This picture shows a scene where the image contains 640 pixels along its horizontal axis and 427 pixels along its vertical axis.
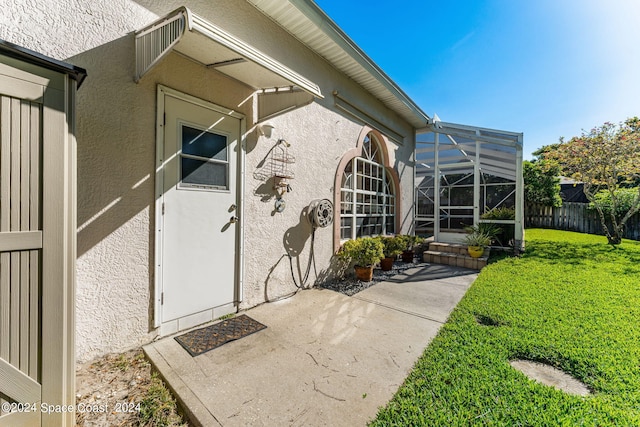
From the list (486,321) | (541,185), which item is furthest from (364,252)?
(541,185)

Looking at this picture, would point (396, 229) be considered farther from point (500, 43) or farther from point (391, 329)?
point (500, 43)

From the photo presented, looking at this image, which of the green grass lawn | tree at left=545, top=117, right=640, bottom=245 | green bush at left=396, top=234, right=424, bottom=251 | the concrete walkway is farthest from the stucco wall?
tree at left=545, top=117, right=640, bottom=245

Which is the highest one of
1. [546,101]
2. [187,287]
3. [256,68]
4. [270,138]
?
[546,101]

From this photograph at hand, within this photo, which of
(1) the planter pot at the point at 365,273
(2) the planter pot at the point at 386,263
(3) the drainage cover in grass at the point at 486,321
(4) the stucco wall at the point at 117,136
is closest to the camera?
(4) the stucco wall at the point at 117,136

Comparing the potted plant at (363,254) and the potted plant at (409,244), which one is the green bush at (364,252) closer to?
the potted plant at (363,254)

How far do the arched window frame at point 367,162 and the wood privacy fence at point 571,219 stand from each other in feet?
41.6

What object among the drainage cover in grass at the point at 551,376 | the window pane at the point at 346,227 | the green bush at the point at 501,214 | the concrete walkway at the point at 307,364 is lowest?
the drainage cover in grass at the point at 551,376

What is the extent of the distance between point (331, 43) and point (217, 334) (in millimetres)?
5650

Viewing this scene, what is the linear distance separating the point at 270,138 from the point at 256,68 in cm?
118

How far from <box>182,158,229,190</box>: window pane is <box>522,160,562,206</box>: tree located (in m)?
18.1

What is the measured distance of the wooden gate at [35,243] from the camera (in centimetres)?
158

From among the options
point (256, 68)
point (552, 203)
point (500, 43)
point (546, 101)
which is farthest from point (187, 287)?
point (552, 203)

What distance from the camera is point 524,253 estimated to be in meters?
8.23

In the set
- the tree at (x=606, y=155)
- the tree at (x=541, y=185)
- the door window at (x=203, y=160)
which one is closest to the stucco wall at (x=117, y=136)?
the door window at (x=203, y=160)
